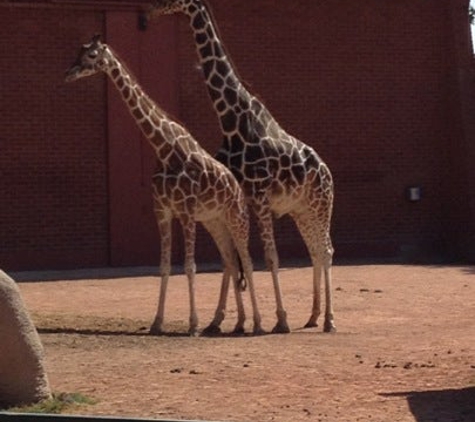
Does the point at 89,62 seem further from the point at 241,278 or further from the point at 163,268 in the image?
the point at 241,278

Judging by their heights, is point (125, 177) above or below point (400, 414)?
above

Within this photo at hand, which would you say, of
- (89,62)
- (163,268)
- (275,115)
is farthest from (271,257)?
(275,115)

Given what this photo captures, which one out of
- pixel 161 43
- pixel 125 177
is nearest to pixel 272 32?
pixel 161 43

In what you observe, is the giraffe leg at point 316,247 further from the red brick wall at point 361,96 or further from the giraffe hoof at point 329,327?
the red brick wall at point 361,96

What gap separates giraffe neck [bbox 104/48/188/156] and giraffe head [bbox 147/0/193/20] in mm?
982

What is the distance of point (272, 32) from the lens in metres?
22.4

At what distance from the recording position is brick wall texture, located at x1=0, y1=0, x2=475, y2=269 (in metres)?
21.0

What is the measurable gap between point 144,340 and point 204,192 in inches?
63.1

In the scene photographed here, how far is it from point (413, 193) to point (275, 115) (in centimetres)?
290

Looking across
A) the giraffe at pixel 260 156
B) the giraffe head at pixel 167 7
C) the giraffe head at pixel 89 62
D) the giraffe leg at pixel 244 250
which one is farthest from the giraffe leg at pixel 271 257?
the giraffe head at pixel 167 7

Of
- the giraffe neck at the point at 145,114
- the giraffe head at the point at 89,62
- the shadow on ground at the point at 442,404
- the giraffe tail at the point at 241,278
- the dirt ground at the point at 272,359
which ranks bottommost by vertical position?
the shadow on ground at the point at 442,404

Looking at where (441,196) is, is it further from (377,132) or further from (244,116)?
(244,116)

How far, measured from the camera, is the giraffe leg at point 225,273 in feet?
44.5

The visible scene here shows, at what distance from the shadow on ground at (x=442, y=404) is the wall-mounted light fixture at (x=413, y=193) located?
45.1ft
